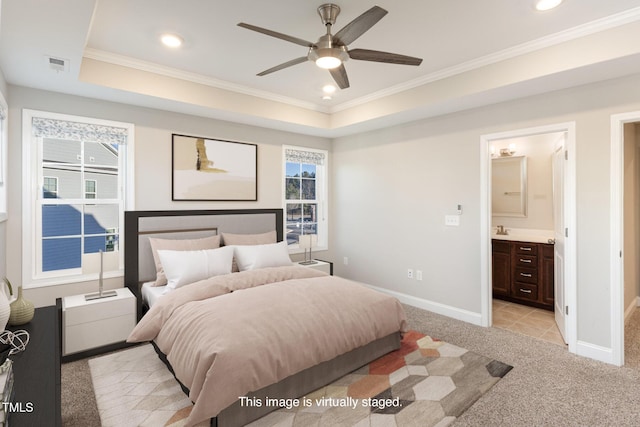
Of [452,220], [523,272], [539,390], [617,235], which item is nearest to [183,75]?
[452,220]

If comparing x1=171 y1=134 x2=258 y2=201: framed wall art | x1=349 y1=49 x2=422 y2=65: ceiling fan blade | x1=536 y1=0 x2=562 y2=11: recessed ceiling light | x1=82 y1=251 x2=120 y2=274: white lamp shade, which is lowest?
x1=82 y1=251 x2=120 y2=274: white lamp shade

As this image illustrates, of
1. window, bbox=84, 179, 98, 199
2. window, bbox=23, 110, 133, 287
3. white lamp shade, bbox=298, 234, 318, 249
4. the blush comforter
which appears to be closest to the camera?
the blush comforter

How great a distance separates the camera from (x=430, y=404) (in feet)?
7.43

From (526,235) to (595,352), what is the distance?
85.8 inches

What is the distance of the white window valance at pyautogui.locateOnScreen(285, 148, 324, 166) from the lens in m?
5.04

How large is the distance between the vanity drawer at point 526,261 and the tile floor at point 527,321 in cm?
54

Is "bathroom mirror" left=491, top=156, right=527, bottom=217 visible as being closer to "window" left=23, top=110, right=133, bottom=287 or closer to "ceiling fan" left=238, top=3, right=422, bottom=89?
"ceiling fan" left=238, top=3, right=422, bottom=89

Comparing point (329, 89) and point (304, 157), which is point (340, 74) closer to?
point (329, 89)

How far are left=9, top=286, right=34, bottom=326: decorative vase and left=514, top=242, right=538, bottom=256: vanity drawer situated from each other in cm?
508

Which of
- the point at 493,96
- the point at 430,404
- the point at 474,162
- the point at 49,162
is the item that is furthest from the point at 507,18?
the point at 49,162

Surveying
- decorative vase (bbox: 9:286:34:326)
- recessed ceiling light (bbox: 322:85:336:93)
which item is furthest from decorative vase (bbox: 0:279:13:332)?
recessed ceiling light (bbox: 322:85:336:93)

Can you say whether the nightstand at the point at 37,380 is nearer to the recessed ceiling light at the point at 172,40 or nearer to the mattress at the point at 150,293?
the mattress at the point at 150,293

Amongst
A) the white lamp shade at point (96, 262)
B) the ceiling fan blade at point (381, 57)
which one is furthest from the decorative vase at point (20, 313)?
the ceiling fan blade at point (381, 57)

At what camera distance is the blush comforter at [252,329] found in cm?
195
